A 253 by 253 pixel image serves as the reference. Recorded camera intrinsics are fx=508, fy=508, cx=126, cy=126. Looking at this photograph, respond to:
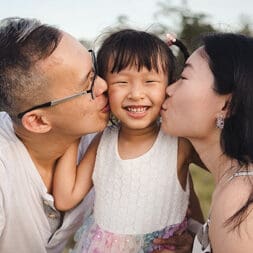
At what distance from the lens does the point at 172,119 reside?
8.03 feet

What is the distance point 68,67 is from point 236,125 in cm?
90

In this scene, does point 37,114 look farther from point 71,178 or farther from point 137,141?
point 137,141

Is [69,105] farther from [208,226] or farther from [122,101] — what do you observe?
[208,226]

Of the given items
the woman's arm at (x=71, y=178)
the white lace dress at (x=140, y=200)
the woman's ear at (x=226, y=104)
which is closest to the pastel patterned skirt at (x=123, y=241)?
the white lace dress at (x=140, y=200)

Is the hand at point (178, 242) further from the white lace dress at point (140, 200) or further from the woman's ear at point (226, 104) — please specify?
the woman's ear at point (226, 104)

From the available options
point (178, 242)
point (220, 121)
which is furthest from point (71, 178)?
point (220, 121)

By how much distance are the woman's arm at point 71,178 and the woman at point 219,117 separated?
0.58 meters

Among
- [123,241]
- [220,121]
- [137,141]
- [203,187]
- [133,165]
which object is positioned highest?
[220,121]

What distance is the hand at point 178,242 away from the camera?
8.75 feet

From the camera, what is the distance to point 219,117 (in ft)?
7.59

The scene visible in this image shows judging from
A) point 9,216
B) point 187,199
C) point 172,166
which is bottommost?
point 9,216

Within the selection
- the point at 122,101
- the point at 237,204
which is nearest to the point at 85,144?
the point at 122,101

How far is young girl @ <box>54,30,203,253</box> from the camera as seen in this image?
2543 millimetres

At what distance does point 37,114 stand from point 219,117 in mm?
974
